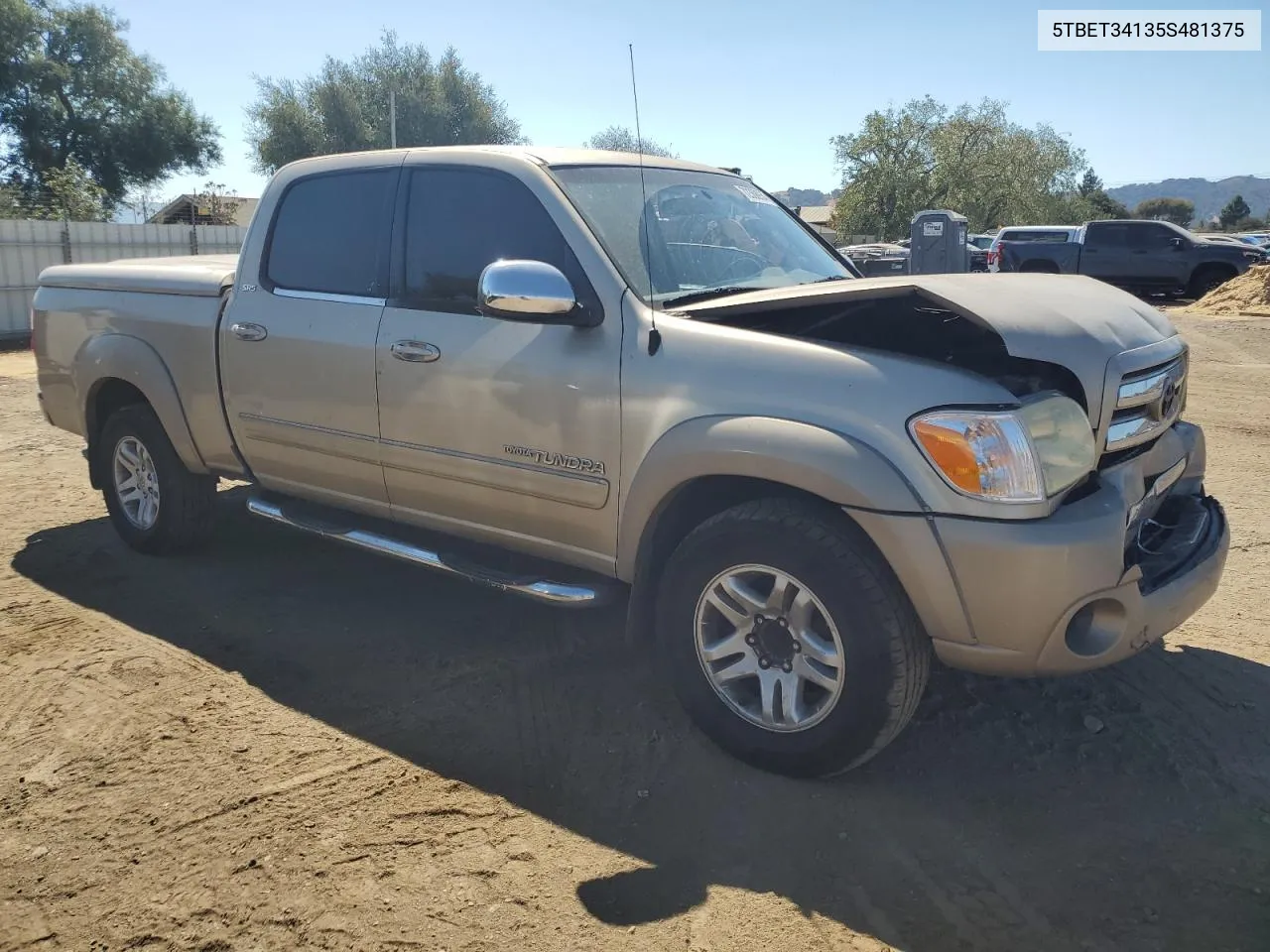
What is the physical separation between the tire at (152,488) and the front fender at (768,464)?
299 cm

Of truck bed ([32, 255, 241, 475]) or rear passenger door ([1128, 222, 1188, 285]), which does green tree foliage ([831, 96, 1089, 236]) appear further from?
truck bed ([32, 255, 241, 475])

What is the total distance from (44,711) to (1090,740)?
3.76m

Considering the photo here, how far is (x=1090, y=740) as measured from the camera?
350 cm

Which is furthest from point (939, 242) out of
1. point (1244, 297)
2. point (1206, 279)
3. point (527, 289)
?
point (1206, 279)

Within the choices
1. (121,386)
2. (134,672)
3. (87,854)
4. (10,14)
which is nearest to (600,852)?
(87,854)

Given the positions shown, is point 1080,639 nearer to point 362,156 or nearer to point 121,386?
point 362,156

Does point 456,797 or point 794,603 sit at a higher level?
point 794,603

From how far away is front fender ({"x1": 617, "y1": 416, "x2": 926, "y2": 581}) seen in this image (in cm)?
293

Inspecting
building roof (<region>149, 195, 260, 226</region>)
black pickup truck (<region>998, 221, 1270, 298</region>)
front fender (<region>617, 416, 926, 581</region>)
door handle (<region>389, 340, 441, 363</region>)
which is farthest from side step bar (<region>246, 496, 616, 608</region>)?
building roof (<region>149, 195, 260, 226</region>)

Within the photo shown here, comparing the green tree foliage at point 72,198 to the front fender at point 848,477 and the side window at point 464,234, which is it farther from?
the front fender at point 848,477

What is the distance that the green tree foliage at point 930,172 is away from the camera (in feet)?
155

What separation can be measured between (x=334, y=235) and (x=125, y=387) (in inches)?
70.6

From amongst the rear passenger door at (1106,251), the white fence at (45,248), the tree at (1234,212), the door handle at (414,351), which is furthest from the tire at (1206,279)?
the tree at (1234,212)

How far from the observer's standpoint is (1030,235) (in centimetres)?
2589
